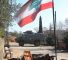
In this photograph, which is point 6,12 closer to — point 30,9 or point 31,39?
point 30,9

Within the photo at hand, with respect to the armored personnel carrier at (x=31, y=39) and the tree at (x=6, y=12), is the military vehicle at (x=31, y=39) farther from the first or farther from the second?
the tree at (x=6, y=12)

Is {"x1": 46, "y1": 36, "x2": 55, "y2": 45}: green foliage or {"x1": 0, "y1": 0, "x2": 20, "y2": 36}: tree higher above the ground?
{"x1": 0, "y1": 0, "x2": 20, "y2": 36}: tree

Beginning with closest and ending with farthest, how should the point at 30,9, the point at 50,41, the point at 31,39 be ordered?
the point at 30,9 → the point at 50,41 → the point at 31,39

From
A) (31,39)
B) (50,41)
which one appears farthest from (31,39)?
(50,41)

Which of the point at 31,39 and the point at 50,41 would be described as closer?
the point at 50,41

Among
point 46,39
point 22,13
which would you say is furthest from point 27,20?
point 46,39

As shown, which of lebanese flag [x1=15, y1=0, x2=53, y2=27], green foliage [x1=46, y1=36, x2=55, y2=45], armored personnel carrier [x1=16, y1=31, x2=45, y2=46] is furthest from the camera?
armored personnel carrier [x1=16, y1=31, x2=45, y2=46]

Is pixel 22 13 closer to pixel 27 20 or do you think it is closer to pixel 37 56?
pixel 27 20

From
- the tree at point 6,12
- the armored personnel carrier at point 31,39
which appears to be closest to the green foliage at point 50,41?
the armored personnel carrier at point 31,39

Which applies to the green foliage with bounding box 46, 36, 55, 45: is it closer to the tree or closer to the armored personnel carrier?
the armored personnel carrier

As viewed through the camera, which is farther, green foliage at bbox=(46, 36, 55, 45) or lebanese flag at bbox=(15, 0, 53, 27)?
green foliage at bbox=(46, 36, 55, 45)

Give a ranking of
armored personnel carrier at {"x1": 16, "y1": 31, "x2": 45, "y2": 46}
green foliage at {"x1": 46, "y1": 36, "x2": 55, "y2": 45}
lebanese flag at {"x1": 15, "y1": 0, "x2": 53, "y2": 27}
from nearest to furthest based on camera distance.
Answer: lebanese flag at {"x1": 15, "y1": 0, "x2": 53, "y2": 27} → green foliage at {"x1": 46, "y1": 36, "x2": 55, "y2": 45} → armored personnel carrier at {"x1": 16, "y1": 31, "x2": 45, "y2": 46}

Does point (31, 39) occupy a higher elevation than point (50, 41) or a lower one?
higher

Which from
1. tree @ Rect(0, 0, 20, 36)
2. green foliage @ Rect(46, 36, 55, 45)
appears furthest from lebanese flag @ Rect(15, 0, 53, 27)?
green foliage @ Rect(46, 36, 55, 45)
